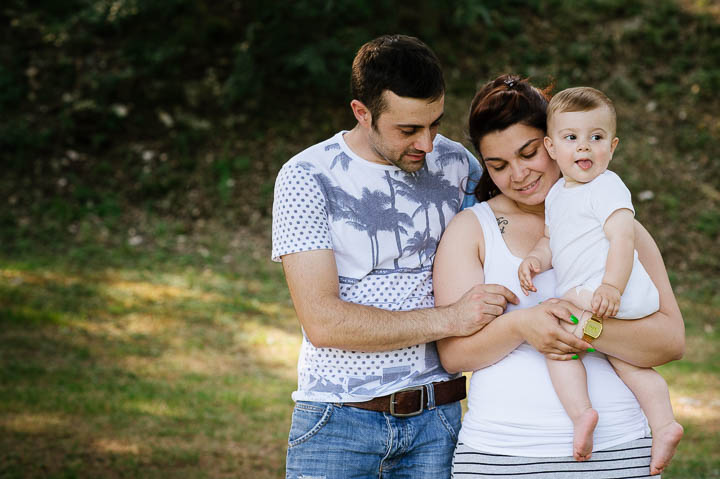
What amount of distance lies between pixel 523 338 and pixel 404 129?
783 mm

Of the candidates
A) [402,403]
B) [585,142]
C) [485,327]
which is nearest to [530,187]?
[585,142]

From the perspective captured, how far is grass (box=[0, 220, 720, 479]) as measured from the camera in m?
4.91

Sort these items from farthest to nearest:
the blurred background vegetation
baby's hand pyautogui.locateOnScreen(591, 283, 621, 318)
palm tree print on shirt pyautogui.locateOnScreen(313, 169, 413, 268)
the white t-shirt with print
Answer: the blurred background vegetation, palm tree print on shirt pyautogui.locateOnScreen(313, 169, 413, 268), the white t-shirt with print, baby's hand pyautogui.locateOnScreen(591, 283, 621, 318)

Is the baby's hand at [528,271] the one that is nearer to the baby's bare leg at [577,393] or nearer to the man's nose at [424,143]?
the baby's bare leg at [577,393]

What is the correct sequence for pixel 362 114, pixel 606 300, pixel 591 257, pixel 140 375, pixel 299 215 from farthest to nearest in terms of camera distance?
pixel 140 375 → pixel 362 114 → pixel 299 215 → pixel 591 257 → pixel 606 300

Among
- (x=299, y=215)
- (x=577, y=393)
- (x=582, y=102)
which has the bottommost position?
(x=577, y=393)

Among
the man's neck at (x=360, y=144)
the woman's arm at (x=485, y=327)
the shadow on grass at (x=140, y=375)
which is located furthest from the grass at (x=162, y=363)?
the man's neck at (x=360, y=144)

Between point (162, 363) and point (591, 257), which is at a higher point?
point (591, 257)

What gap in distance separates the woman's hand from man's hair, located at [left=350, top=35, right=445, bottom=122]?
2.59 ft

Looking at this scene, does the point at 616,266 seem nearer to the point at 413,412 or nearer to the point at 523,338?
the point at 523,338

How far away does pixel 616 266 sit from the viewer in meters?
2.27

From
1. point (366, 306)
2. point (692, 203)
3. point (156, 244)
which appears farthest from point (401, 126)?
point (692, 203)

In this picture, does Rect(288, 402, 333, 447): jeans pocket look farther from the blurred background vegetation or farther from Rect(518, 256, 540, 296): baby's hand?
the blurred background vegetation

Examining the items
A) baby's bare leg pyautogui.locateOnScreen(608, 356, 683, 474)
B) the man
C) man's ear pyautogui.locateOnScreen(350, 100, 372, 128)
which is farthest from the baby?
man's ear pyautogui.locateOnScreen(350, 100, 372, 128)
